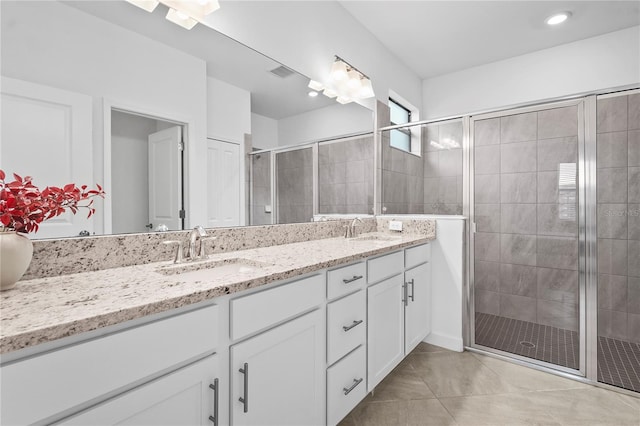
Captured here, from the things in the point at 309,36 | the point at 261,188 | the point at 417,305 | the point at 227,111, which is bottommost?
the point at 417,305

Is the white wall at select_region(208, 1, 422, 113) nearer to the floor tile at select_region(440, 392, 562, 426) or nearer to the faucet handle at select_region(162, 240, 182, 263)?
the faucet handle at select_region(162, 240, 182, 263)

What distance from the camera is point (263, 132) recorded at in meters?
1.81

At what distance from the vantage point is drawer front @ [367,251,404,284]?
5.36 ft

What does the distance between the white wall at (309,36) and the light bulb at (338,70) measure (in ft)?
0.15

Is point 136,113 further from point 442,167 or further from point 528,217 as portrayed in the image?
point 528,217

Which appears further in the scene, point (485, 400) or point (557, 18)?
point (557, 18)

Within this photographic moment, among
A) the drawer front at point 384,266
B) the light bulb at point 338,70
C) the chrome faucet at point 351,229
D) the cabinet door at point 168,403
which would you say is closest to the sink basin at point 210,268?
the cabinet door at point 168,403

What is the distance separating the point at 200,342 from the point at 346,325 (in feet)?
2.46

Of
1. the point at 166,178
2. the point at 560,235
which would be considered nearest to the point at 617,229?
the point at 560,235

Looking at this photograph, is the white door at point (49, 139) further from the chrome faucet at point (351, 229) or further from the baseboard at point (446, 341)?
the baseboard at point (446, 341)

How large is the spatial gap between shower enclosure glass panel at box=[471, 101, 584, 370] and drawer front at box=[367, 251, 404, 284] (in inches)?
33.4

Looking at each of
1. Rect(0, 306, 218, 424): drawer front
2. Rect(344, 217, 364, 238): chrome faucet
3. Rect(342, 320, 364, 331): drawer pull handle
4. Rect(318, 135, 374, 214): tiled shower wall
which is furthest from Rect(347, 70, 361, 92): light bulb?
Rect(0, 306, 218, 424): drawer front

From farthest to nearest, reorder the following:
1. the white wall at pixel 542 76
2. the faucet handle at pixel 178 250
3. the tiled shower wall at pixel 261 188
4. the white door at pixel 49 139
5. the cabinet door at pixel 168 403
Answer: the white wall at pixel 542 76 < the tiled shower wall at pixel 261 188 < the faucet handle at pixel 178 250 < the white door at pixel 49 139 < the cabinet door at pixel 168 403

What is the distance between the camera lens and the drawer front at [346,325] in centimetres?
133
